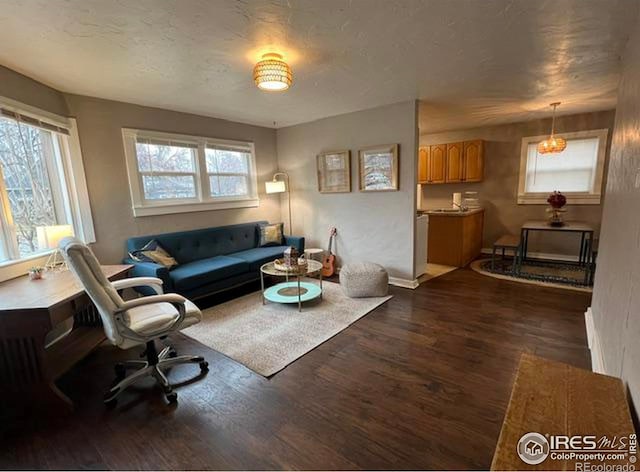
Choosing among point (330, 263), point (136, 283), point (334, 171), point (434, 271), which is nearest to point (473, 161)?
point (434, 271)

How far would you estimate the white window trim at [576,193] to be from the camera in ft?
14.9

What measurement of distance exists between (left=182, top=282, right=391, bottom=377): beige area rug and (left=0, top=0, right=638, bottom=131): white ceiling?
93.7 inches

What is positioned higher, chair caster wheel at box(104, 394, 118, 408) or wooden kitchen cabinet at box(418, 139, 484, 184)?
wooden kitchen cabinet at box(418, 139, 484, 184)

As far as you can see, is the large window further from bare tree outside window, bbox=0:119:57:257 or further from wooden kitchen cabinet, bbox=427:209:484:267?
wooden kitchen cabinet, bbox=427:209:484:267

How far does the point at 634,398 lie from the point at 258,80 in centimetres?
271

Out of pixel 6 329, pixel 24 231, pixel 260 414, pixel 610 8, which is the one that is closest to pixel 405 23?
pixel 610 8

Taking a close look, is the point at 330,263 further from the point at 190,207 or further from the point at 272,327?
the point at 190,207

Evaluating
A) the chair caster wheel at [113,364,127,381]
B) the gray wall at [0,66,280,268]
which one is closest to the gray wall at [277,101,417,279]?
the gray wall at [0,66,280,268]

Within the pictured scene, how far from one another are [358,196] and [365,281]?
1343mm

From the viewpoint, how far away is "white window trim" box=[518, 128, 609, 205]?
455 cm

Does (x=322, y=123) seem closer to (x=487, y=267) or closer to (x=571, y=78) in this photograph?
(x=571, y=78)

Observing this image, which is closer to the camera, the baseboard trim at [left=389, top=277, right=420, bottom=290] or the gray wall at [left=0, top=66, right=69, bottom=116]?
the gray wall at [left=0, top=66, right=69, bottom=116]

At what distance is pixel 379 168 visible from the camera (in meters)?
3.98

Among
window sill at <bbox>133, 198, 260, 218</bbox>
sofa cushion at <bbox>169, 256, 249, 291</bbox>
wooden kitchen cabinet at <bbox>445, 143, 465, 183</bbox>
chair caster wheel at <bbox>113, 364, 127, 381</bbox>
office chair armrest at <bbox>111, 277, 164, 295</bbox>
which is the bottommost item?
chair caster wheel at <bbox>113, 364, 127, 381</bbox>
